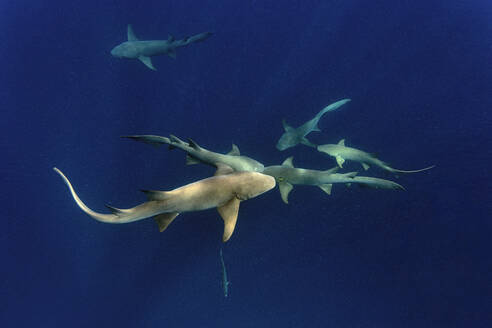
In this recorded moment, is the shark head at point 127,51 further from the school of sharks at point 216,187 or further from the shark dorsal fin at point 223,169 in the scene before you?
the shark dorsal fin at point 223,169

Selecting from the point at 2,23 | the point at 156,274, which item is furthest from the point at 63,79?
the point at 156,274

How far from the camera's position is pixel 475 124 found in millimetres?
7328

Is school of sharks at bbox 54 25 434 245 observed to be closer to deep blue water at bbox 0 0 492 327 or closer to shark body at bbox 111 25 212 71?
deep blue water at bbox 0 0 492 327

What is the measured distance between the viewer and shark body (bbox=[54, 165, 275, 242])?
268cm

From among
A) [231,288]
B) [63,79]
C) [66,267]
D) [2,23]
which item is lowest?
[231,288]

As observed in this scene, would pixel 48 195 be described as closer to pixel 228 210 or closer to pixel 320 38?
pixel 228 210

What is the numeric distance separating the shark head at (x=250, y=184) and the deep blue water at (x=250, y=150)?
331cm

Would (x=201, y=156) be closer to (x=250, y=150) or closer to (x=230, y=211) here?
(x=230, y=211)

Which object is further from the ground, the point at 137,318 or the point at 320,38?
the point at 320,38

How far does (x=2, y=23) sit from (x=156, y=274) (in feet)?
26.9

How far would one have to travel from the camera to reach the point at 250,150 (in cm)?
679

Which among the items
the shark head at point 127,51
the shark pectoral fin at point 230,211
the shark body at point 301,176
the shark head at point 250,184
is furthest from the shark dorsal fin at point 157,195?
the shark head at point 127,51

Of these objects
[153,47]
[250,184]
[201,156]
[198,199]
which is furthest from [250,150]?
[198,199]

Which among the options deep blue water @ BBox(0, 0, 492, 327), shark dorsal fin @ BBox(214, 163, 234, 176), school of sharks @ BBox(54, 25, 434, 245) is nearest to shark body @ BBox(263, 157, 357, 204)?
school of sharks @ BBox(54, 25, 434, 245)
